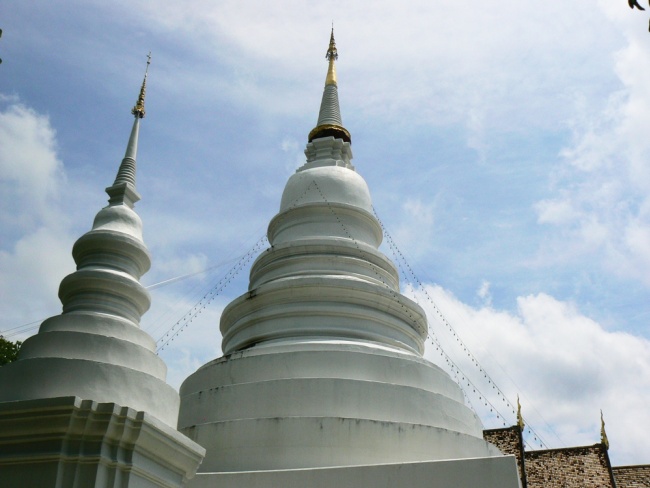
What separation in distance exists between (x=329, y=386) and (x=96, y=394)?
3.93m

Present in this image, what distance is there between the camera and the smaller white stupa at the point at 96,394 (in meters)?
6.52

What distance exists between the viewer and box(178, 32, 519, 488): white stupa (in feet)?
28.8

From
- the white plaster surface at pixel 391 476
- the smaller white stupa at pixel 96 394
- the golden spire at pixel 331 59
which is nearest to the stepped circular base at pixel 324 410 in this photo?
the white plaster surface at pixel 391 476

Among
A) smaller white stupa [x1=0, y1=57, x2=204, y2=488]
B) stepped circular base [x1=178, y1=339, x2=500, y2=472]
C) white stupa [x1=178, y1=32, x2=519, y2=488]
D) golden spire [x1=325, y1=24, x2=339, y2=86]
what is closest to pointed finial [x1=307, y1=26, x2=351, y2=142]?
golden spire [x1=325, y1=24, x2=339, y2=86]

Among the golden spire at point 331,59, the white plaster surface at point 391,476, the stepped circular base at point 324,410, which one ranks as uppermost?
the golden spire at point 331,59

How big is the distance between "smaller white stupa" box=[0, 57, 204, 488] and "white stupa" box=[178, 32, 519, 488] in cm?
185

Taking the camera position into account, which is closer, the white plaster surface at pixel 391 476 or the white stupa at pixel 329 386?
the white plaster surface at pixel 391 476

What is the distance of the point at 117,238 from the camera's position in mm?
9156

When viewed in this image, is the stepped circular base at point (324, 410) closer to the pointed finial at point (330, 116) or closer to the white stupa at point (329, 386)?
the white stupa at point (329, 386)

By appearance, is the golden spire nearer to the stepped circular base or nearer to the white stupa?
the white stupa

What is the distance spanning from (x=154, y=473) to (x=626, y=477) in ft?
39.7

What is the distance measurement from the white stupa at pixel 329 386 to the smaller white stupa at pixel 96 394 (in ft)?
6.06

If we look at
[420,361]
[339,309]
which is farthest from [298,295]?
[420,361]

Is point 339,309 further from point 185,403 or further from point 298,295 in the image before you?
point 185,403
